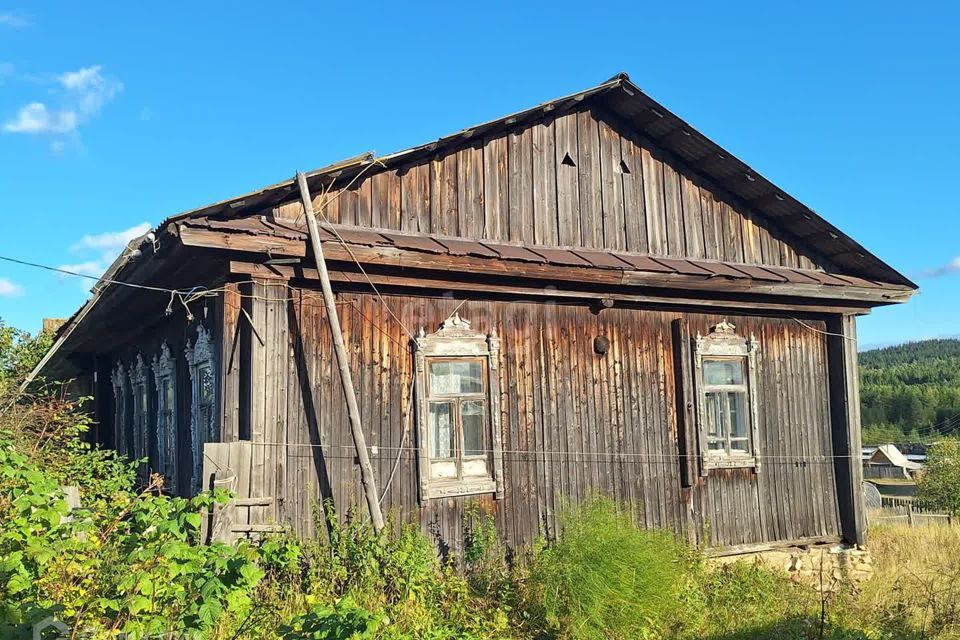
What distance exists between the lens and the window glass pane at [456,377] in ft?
26.5

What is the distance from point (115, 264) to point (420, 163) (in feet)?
10.4

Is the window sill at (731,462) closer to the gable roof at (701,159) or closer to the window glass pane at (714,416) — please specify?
the window glass pane at (714,416)

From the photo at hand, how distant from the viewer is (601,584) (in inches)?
255

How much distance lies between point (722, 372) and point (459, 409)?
3.60 m

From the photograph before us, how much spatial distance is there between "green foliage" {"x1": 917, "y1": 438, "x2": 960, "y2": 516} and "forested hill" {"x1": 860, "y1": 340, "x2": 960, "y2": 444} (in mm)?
66106

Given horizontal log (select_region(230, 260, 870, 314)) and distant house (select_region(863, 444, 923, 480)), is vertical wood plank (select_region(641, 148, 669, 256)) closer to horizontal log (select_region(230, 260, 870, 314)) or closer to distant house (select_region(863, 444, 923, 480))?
horizontal log (select_region(230, 260, 870, 314))

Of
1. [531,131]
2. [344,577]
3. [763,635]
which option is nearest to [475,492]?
[344,577]

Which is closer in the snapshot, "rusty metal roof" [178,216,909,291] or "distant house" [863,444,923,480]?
"rusty metal roof" [178,216,909,291]

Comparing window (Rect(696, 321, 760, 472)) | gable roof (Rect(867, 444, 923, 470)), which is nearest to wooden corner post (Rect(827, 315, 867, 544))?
window (Rect(696, 321, 760, 472))

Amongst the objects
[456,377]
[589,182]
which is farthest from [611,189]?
[456,377]

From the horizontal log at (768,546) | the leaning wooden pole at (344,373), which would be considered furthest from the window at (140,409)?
the horizontal log at (768,546)

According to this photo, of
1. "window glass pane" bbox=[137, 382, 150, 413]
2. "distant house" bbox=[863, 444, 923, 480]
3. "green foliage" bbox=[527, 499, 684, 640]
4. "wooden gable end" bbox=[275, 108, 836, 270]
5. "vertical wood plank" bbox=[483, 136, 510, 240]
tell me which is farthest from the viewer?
"distant house" bbox=[863, 444, 923, 480]

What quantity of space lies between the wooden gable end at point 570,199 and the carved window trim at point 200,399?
1.78 m

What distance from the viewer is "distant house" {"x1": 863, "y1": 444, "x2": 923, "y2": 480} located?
71281mm
